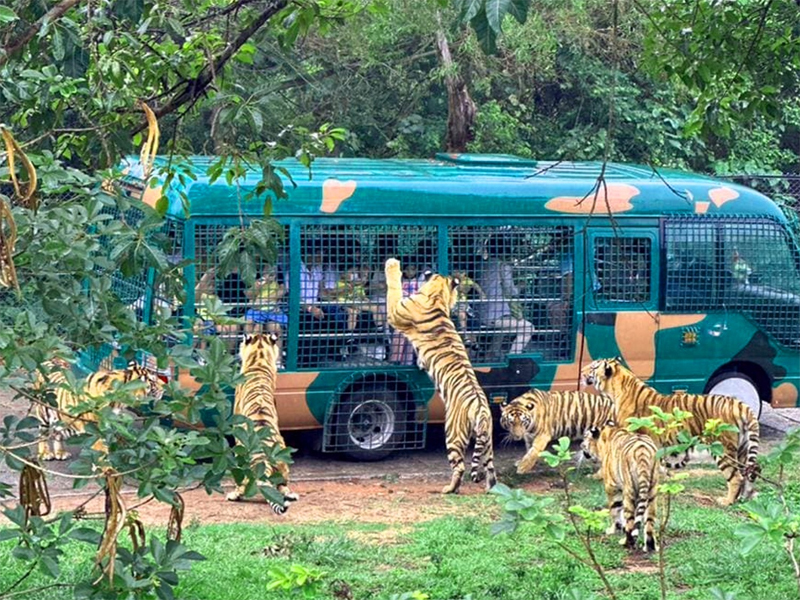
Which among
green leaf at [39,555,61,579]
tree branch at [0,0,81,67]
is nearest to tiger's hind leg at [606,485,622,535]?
green leaf at [39,555,61,579]

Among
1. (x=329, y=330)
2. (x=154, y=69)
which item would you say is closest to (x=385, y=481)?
(x=329, y=330)

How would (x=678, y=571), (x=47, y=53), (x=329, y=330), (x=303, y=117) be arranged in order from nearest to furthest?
(x=47, y=53)
(x=678, y=571)
(x=329, y=330)
(x=303, y=117)

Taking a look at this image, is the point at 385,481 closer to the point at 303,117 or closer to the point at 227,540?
the point at 227,540

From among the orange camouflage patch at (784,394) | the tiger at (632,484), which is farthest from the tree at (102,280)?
the orange camouflage patch at (784,394)

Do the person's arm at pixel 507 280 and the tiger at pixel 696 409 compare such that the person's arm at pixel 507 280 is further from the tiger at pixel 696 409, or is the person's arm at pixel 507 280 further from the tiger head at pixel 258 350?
the tiger head at pixel 258 350

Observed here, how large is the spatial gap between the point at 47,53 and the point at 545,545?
14.0ft

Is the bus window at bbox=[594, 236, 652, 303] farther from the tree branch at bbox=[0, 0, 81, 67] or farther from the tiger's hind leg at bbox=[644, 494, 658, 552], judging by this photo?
the tree branch at bbox=[0, 0, 81, 67]

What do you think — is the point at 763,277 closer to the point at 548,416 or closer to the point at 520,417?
the point at 548,416

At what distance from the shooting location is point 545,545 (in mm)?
7617

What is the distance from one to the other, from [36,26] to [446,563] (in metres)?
4.06

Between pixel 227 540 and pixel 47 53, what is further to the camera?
pixel 227 540

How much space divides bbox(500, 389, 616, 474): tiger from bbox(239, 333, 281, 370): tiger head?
182 cm

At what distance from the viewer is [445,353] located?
9648 millimetres

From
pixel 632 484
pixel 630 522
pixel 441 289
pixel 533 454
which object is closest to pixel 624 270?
pixel 441 289
